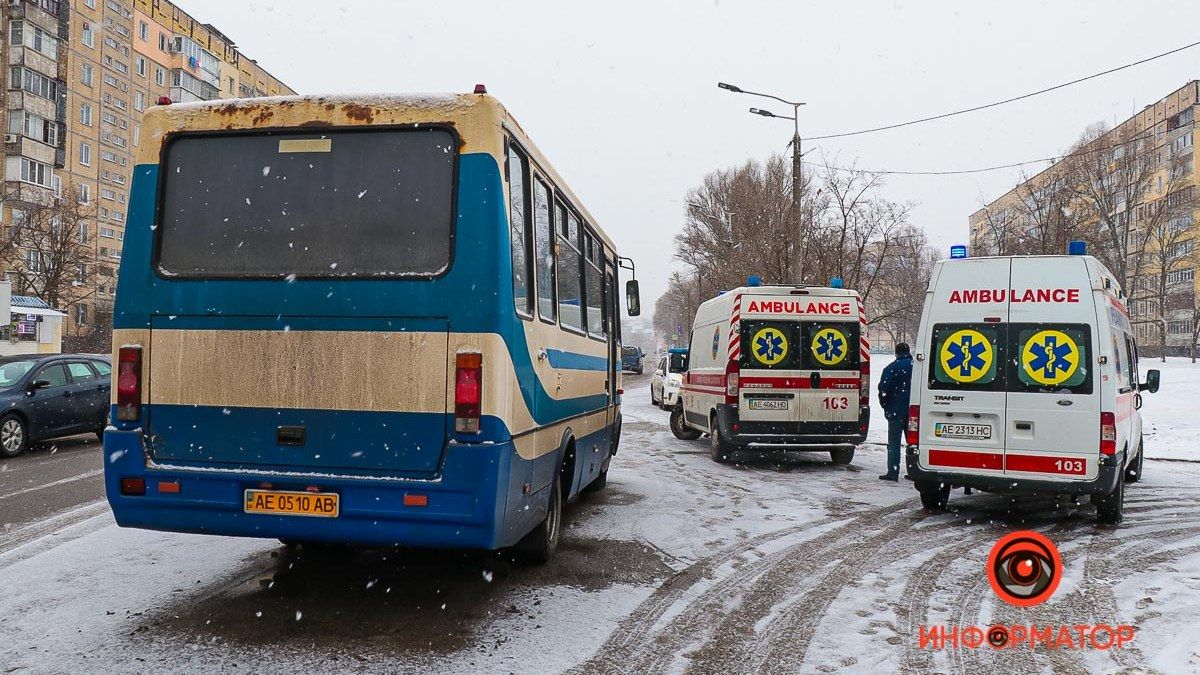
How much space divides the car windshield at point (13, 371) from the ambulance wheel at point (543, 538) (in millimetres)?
10491

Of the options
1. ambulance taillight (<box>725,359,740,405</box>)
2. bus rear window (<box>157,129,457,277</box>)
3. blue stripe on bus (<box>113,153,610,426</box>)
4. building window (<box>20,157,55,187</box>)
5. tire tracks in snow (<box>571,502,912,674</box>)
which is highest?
building window (<box>20,157,55,187</box>)

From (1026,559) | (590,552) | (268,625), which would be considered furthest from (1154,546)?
(268,625)

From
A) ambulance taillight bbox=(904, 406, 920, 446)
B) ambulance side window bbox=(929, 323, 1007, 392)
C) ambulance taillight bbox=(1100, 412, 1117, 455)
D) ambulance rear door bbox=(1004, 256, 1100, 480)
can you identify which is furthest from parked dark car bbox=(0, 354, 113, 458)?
ambulance taillight bbox=(1100, 412, 1117, 455)

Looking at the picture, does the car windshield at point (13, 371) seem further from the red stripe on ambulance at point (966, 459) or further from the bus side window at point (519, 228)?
the red stripe on ambulance at point (966, 459)

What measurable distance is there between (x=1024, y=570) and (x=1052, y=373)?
93.4 inches

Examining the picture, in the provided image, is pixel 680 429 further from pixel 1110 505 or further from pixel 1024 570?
pixel 1024 570

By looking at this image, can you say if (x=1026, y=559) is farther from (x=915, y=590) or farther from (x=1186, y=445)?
(x=1186, y=445)

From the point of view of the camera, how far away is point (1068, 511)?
941cm

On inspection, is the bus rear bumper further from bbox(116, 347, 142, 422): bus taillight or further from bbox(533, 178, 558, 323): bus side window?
bbox(533, 178, 558, 323): bus side window

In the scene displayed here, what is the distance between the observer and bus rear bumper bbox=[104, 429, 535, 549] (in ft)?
15.4

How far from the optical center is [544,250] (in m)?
5.94

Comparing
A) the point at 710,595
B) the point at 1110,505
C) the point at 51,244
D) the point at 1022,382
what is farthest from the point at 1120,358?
the point at 51,244

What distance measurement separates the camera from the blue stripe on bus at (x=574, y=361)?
241 inches

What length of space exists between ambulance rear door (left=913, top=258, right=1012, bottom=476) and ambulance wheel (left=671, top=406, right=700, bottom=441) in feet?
29.2
